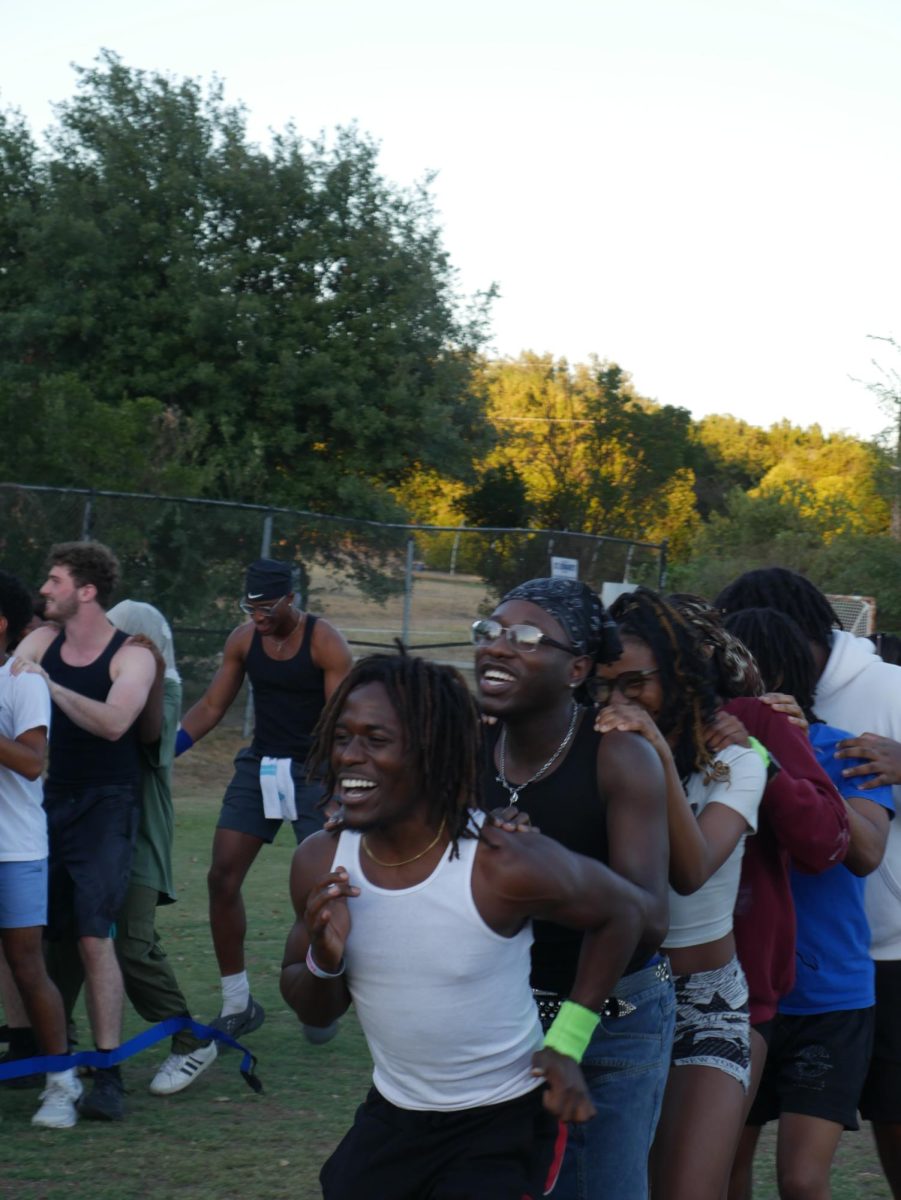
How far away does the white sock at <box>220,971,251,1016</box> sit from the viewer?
667cm

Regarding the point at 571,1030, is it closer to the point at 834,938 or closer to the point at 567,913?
the point at 567,913

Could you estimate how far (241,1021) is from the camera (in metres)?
6.68

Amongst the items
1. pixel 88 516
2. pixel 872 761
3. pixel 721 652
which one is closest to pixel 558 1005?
pixel 721 652

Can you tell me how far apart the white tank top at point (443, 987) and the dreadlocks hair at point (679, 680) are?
33.5 inches

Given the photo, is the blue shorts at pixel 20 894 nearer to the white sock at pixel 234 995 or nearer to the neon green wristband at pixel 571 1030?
the white sock at pixel 234 995

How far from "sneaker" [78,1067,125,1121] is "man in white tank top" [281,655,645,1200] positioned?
3.14 meters

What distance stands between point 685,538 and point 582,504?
41.3ft

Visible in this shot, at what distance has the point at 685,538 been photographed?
51.8 meters

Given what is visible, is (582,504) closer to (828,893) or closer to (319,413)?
(319,413)

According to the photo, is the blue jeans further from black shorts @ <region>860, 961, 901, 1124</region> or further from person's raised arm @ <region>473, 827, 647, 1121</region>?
black shorts @ <region>860, 961, 901, 1124</region>

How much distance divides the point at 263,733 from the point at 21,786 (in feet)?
A: 6.15

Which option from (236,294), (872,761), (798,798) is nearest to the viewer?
(798,798)

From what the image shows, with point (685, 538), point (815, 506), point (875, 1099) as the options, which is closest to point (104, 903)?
point (875, 1099)

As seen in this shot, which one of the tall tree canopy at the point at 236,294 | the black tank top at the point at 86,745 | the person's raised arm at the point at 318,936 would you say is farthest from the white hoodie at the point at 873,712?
the tall tree canopy at the point at 236,294
